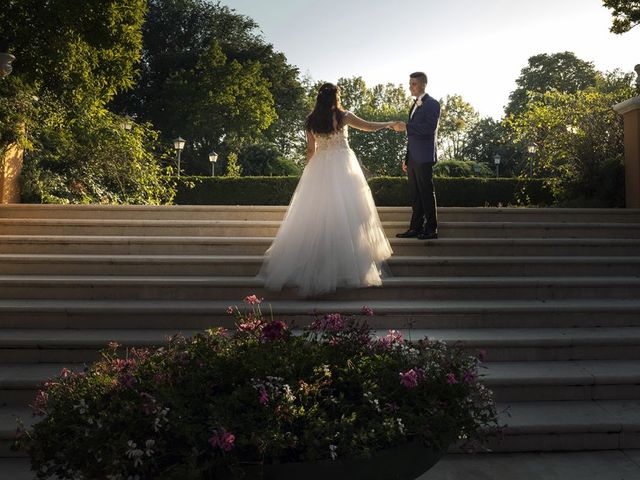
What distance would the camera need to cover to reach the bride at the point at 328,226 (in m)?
5.34

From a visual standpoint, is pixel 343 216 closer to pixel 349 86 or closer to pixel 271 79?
pixel 271 79

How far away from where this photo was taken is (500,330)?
4.90m

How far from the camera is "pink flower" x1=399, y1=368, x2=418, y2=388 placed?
8.46 feet

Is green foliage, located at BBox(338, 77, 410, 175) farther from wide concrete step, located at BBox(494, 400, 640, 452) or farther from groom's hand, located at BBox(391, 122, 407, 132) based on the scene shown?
wide concrete step, located at BBox(494, 400, 640, 452)

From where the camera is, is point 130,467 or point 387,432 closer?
point 130,467

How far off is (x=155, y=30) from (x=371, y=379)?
38.7 meters

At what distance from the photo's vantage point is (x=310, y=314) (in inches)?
192

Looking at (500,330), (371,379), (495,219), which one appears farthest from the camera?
(495,219)

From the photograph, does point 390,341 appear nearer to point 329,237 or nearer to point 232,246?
point 329,237

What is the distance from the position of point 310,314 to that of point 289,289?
1.92ft

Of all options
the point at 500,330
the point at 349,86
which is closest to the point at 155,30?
the point at 349,86

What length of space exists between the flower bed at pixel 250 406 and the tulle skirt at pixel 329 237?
237 cm

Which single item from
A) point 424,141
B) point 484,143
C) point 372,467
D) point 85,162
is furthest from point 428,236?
point 484,143

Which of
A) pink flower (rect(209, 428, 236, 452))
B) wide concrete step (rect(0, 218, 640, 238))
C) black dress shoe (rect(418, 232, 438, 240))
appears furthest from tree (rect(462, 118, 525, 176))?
pink flower (rect(209, 428, 236, 452))
